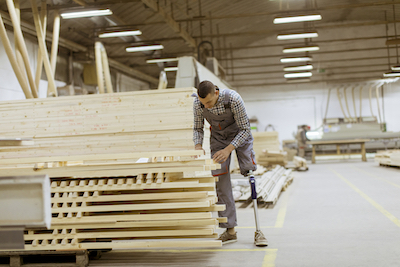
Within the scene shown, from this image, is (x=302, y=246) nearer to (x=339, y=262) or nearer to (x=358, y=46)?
(x=339, y=262)

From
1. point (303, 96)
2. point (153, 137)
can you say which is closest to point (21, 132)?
point (153, 137)

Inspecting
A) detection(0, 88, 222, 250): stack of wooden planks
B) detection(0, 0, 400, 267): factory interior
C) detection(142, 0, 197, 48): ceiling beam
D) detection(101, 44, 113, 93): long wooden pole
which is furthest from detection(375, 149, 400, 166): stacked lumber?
detection(0, 88, 222, 250): stack of wooden planks

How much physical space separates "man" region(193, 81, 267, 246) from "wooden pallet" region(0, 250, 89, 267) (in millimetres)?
1522

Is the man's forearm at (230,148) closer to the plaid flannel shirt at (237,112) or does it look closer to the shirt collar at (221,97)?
the plaid flannel shirt at (237,112)

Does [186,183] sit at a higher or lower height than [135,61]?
lower

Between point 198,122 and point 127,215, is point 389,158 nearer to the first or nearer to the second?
point 198,122

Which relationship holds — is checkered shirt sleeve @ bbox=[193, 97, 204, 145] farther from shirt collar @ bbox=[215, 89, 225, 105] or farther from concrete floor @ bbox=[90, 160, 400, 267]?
concrete floor @ bbox=[90, 160, 400, 267]

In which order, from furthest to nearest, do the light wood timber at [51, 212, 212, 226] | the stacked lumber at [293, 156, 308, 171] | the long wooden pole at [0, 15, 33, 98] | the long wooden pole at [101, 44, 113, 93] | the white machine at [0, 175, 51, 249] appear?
the stacked lumber at [293, 156, 308, 171] → the long wooden pole at [101, 44, 113, 93] → the long wooden pole at [0, 15, 33, 98] → the light wood timber at [51, 212, 212, 226] → the white machine at [0, 175, 51, 249]

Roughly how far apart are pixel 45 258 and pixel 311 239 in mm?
2821

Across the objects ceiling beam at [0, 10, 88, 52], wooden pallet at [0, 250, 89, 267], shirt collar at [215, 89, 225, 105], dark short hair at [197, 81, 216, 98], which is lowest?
wooden pallet at [0, 250, 89, 267]

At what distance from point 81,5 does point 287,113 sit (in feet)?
58.6

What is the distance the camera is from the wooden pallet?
11.0 ft

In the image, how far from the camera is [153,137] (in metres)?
6.51

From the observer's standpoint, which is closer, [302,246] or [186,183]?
[186,183]
